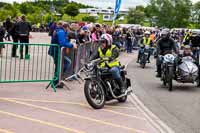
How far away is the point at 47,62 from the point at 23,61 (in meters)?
0.70

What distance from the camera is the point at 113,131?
9055mm

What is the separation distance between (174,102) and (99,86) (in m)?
2.53

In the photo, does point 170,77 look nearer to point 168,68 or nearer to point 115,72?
point 168,68

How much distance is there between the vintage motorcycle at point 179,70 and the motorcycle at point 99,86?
10.6 ft

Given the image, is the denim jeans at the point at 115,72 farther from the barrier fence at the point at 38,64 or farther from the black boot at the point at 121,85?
the barrier fence at the point at 38,64

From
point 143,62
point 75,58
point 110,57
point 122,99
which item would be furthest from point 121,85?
point 143,62

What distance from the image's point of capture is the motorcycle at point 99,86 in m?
11.0

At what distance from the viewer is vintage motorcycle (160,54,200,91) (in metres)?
15.1

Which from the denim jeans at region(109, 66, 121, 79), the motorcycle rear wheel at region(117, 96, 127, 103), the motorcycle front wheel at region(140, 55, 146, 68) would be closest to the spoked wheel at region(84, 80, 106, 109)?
the denim jeans at region(109, 66, 121, 79)

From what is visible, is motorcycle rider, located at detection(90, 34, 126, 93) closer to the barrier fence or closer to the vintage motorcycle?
the barrier fence

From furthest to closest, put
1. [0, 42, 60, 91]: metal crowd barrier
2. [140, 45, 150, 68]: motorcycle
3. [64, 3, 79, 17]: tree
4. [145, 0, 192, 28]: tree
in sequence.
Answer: [145, 0, 192, 28]: tree < [64, 3, 79, 17]: tree < [140, 45, 150, 68]: motorcycle < [0, 42, 60, 91]: metal crowd barrier

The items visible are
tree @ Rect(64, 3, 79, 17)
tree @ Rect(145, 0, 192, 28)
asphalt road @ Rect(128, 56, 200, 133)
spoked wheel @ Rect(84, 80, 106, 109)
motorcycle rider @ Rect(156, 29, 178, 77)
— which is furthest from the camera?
tree @ Rect(145, 0, 192, 28)

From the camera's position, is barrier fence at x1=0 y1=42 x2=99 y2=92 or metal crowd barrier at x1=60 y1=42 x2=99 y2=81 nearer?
barrier fence at x1=0 y1=42 x2=99 y2=92

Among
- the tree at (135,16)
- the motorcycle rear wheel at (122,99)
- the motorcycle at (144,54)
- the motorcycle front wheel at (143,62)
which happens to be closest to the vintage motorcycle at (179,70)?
the motorcycle rear wheel at (122,99)
